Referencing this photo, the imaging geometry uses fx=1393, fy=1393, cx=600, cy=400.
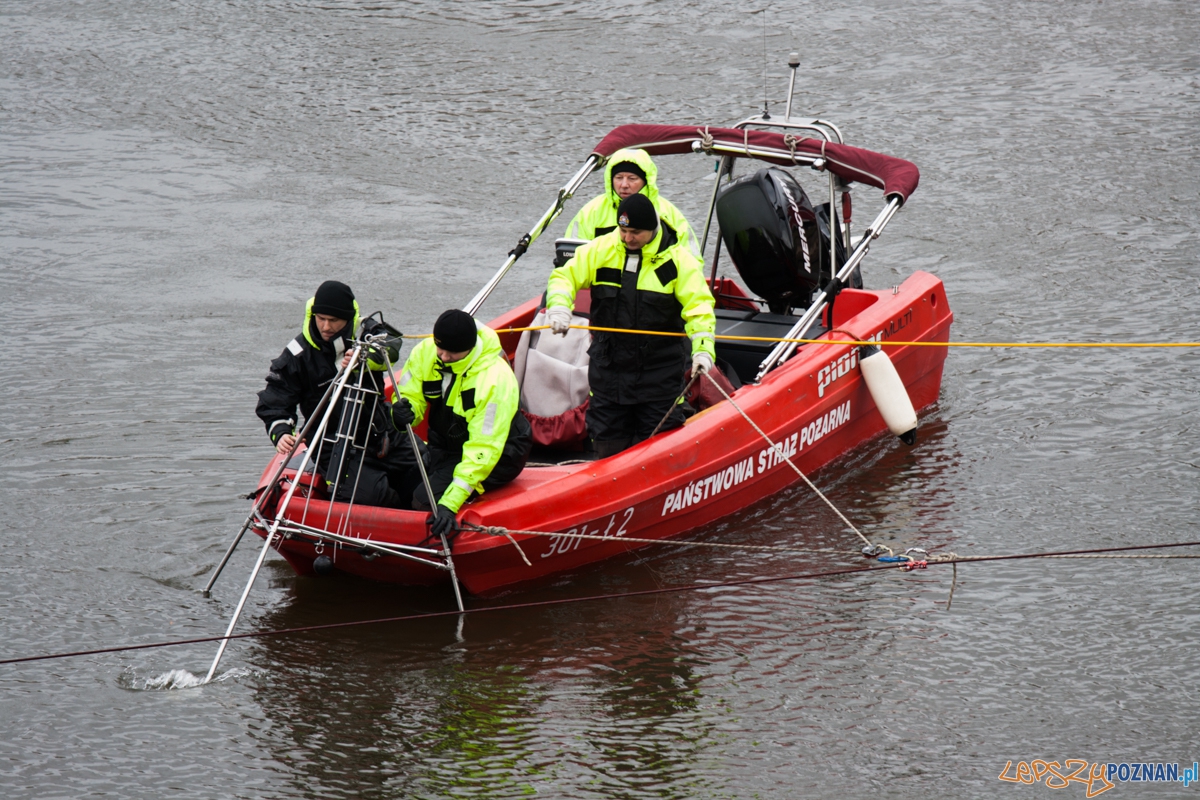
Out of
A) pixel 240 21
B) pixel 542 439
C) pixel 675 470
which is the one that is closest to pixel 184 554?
pixel 542 439

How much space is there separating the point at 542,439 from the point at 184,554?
5.67 ft

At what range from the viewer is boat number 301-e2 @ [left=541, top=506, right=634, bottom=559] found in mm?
5887

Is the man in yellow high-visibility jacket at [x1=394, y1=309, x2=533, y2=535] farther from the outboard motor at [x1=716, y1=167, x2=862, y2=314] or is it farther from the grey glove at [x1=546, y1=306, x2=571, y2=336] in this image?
the outboard motor at [x1=716, y1=167, x2=862, y2=314]

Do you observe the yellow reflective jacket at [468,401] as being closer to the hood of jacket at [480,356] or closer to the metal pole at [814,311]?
the hood of jacket at [480,356]

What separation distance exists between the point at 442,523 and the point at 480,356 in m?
0.70

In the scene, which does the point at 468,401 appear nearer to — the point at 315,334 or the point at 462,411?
the point at 462,411

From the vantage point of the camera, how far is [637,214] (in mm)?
6047

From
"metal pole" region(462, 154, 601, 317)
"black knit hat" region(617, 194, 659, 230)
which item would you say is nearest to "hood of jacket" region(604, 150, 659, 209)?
"metal pole" region(462, 154, 601, 317)

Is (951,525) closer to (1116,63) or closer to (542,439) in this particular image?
(542,439)

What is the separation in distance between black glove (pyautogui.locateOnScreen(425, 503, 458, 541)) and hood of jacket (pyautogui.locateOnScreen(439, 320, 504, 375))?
1.86 feet

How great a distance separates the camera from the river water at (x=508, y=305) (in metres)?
5.04

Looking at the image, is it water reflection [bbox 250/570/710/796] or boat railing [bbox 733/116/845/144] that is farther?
boat railing [bbox 733/116/845/144]

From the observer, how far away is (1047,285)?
9734 millimetres

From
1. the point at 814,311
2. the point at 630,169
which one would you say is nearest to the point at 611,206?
the point at 630,169
